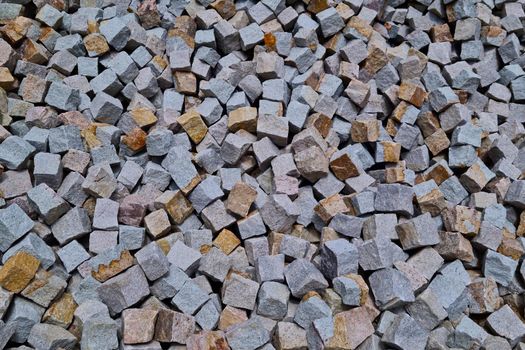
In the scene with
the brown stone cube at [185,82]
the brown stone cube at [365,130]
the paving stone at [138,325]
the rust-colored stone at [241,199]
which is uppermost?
the brown stone cube at [185,82]

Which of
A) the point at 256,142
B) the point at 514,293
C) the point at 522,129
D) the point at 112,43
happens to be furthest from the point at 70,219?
the point at 522,129

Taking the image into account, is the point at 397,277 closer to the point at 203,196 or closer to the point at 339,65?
the point at 203,196

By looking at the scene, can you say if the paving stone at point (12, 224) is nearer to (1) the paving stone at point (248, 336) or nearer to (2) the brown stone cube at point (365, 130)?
(1) the paving stone at point (248, 336)

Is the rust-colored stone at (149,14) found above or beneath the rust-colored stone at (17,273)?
above

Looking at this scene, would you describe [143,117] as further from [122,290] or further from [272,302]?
[272,302]

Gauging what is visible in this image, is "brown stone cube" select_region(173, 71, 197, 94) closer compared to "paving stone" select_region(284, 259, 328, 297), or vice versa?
"paving stone" select_region(284, 259, 328, 297)

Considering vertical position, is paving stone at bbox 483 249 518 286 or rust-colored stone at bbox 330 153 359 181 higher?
rust-colored stone at bbox 330 153 359 181

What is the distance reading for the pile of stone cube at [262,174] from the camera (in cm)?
170

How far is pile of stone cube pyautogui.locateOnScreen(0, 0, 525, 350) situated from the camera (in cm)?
170

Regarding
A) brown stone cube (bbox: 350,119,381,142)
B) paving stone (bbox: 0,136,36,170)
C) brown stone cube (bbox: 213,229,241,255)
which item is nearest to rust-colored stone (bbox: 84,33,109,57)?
paving stone (bbox: 0,136,36,170)

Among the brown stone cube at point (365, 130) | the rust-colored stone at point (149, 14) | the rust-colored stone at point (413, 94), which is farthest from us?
the rust-colored stone at point (149, 14)

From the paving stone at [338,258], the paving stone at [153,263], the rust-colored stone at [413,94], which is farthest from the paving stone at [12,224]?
the rust-colored stone at [413,94]

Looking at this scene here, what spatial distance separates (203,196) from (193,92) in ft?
1.93

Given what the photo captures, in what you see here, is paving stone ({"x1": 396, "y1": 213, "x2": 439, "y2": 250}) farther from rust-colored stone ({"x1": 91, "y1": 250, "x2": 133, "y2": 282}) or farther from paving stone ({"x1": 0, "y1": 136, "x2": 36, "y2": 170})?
paving stone ({"x1": 0, "y1": 136, "x2": 36, "y2": 170})
